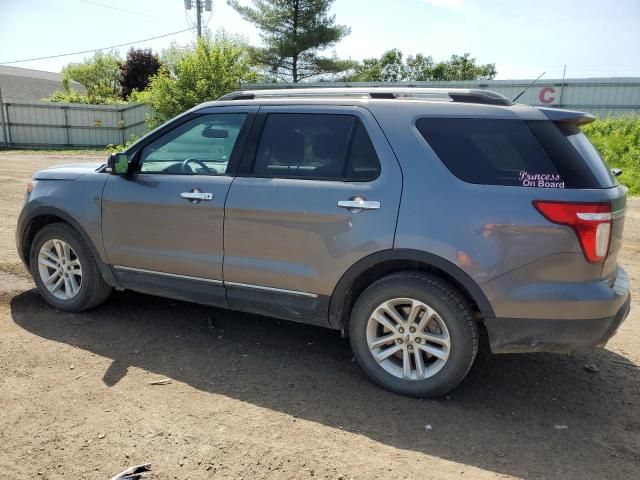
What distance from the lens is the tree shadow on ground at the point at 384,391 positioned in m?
2.93

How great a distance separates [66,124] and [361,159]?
92.4ft

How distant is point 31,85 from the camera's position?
1875 inches

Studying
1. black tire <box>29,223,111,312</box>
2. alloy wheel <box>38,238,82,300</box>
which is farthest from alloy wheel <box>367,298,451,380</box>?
alloy wheel <box>38,238,82,300</box>

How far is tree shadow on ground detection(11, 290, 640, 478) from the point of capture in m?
2.93

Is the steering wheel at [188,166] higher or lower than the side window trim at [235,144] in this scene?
lower

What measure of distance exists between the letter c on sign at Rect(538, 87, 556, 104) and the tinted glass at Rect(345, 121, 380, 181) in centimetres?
1963

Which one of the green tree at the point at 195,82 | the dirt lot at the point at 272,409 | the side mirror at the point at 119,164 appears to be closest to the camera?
the dirt lot at the point at 272,409

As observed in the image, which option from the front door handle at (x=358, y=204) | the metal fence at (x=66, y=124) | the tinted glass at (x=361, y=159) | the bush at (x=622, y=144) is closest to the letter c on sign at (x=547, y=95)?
the bush at (x=622, y=144)

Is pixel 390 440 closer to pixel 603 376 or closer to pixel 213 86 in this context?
pixel 603 376

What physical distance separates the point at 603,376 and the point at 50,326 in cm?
438

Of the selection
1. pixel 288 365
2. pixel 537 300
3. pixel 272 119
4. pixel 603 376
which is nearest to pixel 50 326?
pixel 288 365

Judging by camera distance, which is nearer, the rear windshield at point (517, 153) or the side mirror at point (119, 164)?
the rear windshield at point (517, 153)

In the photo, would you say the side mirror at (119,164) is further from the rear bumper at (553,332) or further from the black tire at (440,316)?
the rear bumper at (553,332)

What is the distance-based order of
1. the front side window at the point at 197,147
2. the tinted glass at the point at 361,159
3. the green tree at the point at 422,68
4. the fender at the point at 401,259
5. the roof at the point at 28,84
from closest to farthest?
the fender at the point at 401,259, the tinted glass at the point at 361,159, the front side window at the point at 197,147, the roof at the point at 28,84, the green tree at the point at 422,68
